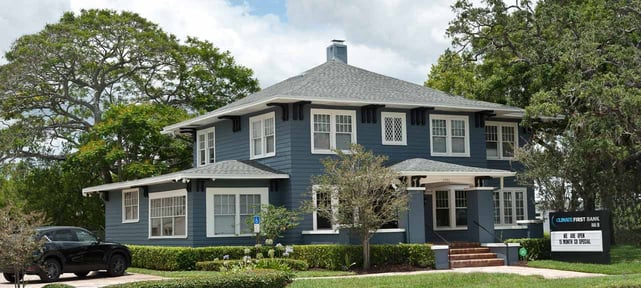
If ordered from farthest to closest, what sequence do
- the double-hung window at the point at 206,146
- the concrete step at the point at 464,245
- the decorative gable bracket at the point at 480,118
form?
the double-hung window at the point at 206,146 → the decorative gable bracket at the point at 480,118 → the concrete step at the point at 464,245

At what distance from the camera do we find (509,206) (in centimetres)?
3275

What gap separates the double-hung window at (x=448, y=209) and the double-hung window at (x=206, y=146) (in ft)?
28.0

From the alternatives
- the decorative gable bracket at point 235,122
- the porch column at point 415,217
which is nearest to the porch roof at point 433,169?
the porch column at point 415,217

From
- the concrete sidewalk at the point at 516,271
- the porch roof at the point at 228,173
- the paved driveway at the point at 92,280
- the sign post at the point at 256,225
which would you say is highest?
the porch roof at the point at 228,173

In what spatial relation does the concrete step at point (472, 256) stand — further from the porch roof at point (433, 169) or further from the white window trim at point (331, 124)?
the white window trim at point (331, 124)

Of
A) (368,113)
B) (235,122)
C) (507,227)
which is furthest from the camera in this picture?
(235,122)

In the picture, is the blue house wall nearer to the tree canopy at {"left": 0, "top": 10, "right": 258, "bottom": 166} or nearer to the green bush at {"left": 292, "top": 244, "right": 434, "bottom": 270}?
the green bush at {"left": 292, "top": 244, "right": 434, "bottom": 270}

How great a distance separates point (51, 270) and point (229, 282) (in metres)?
8.52

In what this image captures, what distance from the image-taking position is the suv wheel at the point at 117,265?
25.7 metres

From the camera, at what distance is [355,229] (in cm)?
2522

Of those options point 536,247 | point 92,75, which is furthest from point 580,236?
point 92,75

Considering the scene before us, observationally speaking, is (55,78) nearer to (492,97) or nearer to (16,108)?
(16,108)

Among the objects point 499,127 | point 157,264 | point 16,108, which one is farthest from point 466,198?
point 16,108

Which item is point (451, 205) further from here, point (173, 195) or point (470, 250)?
point (173, 195)
